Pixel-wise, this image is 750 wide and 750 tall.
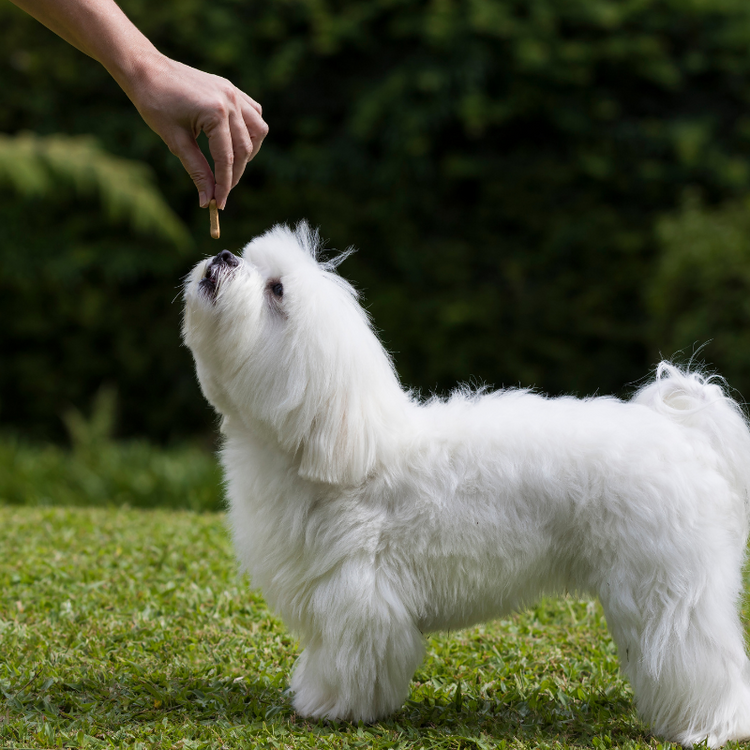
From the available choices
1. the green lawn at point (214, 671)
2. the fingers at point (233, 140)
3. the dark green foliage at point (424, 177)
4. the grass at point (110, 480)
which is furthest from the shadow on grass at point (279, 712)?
the dark green foliage at point (424, 177)

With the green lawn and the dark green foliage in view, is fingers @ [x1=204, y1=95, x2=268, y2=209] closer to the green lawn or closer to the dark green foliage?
the green lawn

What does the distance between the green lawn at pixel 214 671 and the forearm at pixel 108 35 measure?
2151 millimetres

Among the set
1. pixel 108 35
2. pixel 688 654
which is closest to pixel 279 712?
pixel 688 654

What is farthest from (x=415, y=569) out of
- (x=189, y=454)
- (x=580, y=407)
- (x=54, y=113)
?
(x=54, y=113)

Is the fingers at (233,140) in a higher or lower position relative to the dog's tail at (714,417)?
higher

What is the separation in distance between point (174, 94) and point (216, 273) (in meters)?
0.58

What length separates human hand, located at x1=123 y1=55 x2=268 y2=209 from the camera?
2.87m

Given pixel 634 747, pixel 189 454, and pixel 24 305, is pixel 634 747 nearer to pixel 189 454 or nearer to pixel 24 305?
pixel 189 454

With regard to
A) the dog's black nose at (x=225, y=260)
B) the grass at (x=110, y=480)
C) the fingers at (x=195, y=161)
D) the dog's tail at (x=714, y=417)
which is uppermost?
the fingers at (x=195, y=161)

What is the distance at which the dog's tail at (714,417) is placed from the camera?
121 inches

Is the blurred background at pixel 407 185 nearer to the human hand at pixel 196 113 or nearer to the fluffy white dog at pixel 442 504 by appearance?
the fluffy white dog at pixel 442 504

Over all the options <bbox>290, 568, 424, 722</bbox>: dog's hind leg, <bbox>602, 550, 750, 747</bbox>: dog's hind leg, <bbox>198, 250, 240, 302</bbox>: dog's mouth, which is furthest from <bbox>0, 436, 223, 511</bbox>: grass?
<bbox>602, 550, 750, 747</bbox>: dog's hind leg

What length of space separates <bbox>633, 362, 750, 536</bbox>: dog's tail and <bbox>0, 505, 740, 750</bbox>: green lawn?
3.05 ft

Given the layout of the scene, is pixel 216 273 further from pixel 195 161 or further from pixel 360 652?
pixel 360 652
